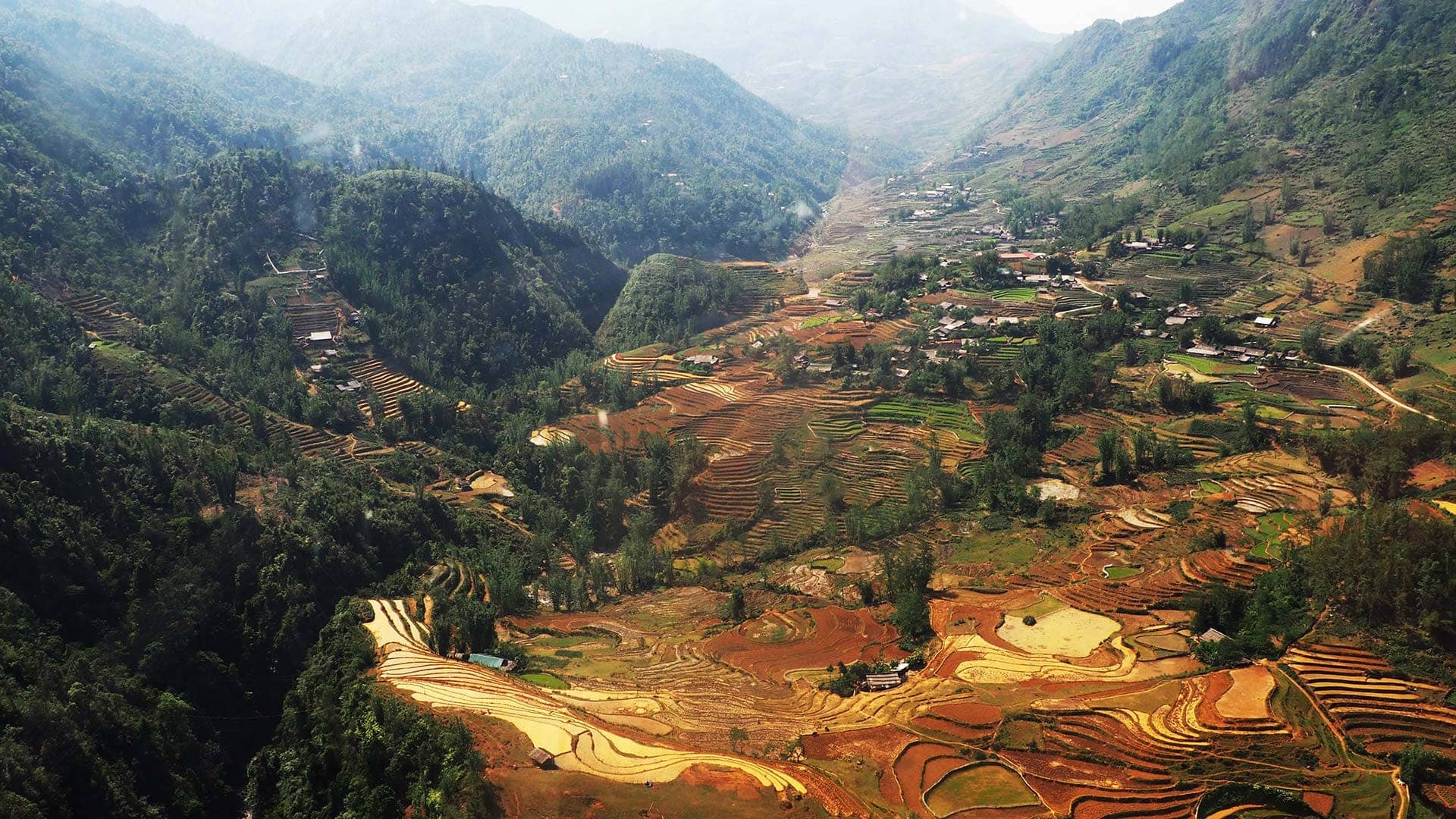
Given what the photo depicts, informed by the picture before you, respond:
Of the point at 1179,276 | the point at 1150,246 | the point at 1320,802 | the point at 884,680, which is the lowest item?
the point at 884,680

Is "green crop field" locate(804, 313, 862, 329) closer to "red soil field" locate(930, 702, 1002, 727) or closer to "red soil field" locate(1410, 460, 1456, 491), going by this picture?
"red soil field" locate(1410, 460, 1456, 491)

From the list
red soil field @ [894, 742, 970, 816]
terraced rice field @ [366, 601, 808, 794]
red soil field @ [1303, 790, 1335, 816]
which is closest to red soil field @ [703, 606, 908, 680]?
terraced rice field @ [366, 601, 808, 794]

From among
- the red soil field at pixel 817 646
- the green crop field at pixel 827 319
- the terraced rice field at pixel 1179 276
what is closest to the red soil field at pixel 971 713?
the red soil field at pixel 817 646

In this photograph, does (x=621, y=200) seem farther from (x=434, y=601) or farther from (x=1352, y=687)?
(x=1352, y=687)

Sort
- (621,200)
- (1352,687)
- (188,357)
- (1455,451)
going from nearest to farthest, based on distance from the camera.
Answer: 1. (1352,687)
2. (1455,451)
3. (188,357)
4. (621,200)

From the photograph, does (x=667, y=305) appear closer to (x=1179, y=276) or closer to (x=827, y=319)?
(x=827, y=319)

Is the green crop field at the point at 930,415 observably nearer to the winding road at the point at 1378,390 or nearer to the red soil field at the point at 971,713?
the winding road at the point at 1378,390

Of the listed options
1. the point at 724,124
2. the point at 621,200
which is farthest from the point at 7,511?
the point at 724,124

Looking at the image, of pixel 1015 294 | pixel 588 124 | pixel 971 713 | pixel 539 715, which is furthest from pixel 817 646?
pixel 588 124
